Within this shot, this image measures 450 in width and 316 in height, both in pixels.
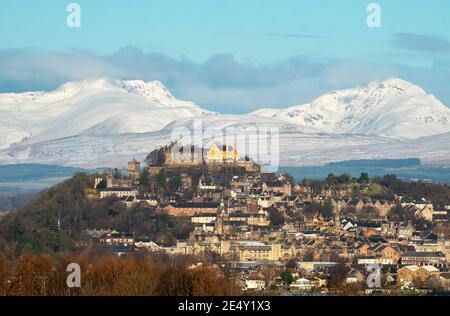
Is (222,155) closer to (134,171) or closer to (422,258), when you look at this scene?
(134,171)

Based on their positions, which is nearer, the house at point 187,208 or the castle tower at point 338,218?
the castle tower at point 338,218

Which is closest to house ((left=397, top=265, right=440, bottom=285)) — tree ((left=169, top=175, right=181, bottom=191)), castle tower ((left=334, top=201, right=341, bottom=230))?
castle tower ((left=334, top=201, right=341, bottom=230))

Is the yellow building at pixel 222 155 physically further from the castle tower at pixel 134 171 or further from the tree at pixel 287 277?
the tree at pixel 287 277

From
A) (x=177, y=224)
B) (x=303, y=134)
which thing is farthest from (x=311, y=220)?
(x=303, y=134)

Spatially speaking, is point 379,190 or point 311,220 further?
point 379,190

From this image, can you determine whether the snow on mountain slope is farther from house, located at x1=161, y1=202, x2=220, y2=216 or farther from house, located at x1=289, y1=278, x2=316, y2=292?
house, located at x1=289, y1=278, x2=316, y2=292

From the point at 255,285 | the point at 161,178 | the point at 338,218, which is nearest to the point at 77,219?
the point at 338,218

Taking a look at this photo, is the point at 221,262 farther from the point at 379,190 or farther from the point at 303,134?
the point at 303,134

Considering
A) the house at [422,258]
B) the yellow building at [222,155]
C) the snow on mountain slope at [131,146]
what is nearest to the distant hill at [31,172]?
the snow on mountain slope at [131,146]
